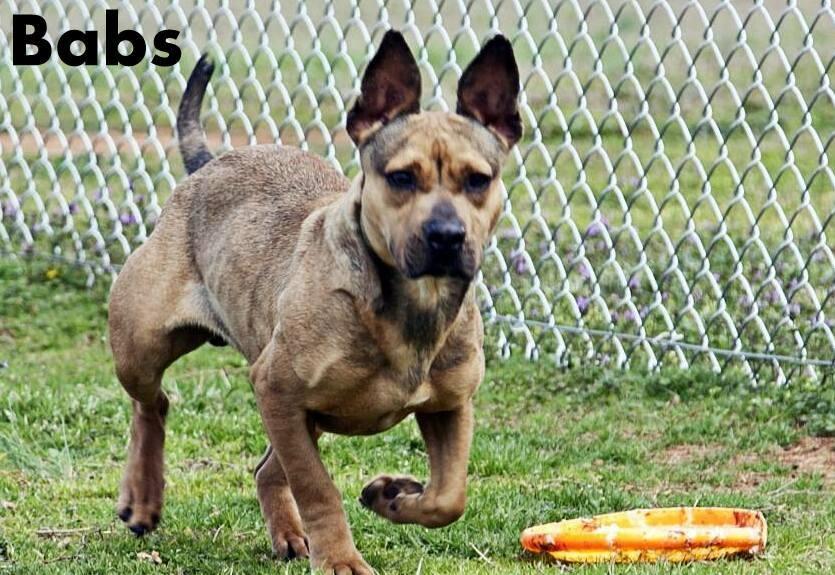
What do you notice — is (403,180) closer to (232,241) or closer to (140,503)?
(232,241)

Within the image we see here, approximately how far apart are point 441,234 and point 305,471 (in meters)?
0.86

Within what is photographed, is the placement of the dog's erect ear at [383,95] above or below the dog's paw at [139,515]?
above

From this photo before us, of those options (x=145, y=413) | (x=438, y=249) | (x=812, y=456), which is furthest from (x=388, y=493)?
(x=812, y=456)

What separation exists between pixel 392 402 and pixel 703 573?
1.00 metres

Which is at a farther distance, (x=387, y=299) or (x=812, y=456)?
(x=812, y=456)

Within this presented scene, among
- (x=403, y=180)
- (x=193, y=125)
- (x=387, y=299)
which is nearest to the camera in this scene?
(x=403, y=180)

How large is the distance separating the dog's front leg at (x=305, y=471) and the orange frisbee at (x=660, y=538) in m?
0.64

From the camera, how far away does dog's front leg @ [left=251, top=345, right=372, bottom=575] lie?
4582 millimetres

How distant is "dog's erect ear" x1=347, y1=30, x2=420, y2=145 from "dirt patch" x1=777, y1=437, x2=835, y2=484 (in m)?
2.43

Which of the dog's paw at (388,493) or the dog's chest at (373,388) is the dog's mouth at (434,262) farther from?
the dog's paw at (388,493)

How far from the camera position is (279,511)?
208 inches

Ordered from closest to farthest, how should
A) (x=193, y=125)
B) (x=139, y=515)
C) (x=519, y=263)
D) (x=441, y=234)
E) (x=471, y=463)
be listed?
(x=441, y=234) < (x=139, y=515) < (x=193, y=125) < (x=471, y=463) < (x=519, y=263)

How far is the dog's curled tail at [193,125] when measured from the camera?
6.13 meters

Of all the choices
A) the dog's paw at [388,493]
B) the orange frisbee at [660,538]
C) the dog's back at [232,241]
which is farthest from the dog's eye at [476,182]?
the orange frisbee at [660,538]
